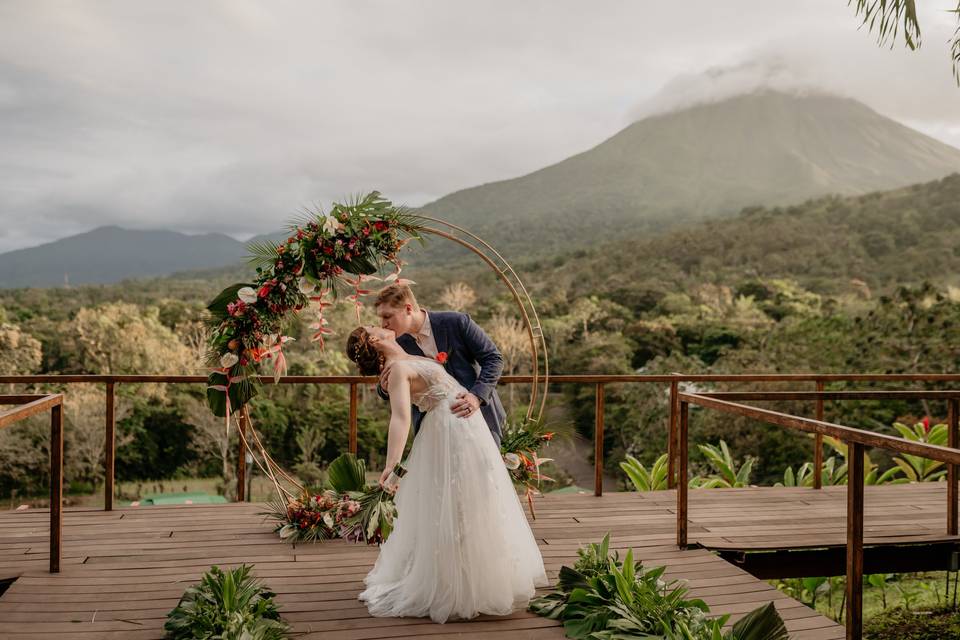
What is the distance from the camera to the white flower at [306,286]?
13.5ft

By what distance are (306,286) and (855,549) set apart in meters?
2.94

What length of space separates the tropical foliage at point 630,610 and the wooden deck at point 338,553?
13cm

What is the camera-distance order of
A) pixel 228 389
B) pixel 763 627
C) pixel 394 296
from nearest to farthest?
pixel 763 627 → pixel 394 296 → pixel 228 389

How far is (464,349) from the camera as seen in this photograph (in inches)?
147

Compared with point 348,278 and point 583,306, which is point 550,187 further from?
point 348,278

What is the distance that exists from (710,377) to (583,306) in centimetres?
1806

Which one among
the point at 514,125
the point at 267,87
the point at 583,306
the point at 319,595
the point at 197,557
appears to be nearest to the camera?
the point at 319,595

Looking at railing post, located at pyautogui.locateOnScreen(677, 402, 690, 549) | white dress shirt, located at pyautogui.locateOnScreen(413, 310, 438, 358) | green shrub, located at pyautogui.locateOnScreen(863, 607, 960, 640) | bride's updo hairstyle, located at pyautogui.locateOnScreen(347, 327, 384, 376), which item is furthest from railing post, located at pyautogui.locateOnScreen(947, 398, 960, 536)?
bride's updo hairstyle, located at pyautogui.locateOnScreen(347, 327, 384, 376)

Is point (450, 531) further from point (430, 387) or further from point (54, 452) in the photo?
point (54, 452)

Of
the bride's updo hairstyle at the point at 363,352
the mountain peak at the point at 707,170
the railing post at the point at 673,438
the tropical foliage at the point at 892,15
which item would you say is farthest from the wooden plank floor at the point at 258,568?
the mountain peak at the point at 707,170

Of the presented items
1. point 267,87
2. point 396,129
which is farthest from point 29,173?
point 396,129

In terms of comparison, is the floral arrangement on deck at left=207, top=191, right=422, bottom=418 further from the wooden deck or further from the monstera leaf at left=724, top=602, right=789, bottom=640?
the monstera leaf at left=724, top=602, right=789, bottom=640

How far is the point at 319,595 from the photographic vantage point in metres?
3.45

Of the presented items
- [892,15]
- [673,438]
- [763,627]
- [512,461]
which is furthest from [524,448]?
[892,15]
